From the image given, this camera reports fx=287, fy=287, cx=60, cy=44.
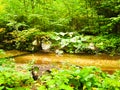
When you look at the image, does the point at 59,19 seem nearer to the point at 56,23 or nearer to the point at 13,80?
the point at 56,23

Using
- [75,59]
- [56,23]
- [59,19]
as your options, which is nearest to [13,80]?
[75,59]

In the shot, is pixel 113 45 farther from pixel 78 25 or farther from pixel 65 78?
pixel 65 78

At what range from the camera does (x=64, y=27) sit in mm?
11898

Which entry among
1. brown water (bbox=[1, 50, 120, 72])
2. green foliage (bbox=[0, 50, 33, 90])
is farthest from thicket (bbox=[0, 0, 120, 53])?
green foliage (bbox=[0, 50, 33, 90])

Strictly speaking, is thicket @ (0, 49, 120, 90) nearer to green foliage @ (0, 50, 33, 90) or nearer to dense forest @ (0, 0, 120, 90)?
green foliage @ (0, 50, 33, 90)

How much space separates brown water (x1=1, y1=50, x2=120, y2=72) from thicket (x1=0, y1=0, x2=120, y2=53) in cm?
75

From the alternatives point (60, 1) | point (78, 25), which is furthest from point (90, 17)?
point (60, 1)

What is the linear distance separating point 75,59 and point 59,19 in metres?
2.63

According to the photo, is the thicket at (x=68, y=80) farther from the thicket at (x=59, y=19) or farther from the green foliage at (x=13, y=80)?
the thicket at (x=59, y=19)

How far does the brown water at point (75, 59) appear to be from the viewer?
29.4ft

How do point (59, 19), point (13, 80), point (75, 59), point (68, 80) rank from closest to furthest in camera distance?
point (68, 80), point (13, 80), point (75, 59), point (59, 19)

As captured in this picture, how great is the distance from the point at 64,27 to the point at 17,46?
212cm

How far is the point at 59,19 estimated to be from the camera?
38.6 feet

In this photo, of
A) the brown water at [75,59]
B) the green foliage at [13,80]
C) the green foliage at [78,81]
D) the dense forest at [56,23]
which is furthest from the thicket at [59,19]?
the green foliage at [78,81]
